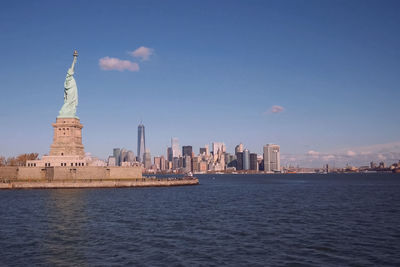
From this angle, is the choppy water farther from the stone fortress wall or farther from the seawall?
the stone fortress wall

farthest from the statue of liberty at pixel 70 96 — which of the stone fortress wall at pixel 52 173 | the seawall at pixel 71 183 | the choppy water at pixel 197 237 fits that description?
the choppy water at pixel 197 237

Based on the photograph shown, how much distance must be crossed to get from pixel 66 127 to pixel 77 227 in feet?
217

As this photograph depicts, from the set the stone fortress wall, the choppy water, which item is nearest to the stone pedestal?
the stone fortress wall

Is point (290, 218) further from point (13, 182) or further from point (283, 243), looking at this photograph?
point (13, 182)

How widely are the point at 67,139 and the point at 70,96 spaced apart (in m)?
12.6

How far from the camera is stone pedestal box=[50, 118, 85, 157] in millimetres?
96750

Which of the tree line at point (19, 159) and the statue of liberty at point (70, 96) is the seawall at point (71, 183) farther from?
the tree line at point (19, 159)

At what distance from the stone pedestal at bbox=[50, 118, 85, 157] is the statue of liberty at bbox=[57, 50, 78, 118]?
7.18 ft

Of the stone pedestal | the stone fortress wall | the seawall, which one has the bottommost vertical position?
the seawall

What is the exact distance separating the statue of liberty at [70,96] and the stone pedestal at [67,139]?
2189 millimetres

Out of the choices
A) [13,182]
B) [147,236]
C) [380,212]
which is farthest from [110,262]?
[13,182]

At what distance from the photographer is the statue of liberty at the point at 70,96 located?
101 metres

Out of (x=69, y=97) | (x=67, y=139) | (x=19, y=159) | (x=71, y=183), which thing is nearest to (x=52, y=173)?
(x=71, y=183)

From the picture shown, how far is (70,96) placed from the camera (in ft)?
338
